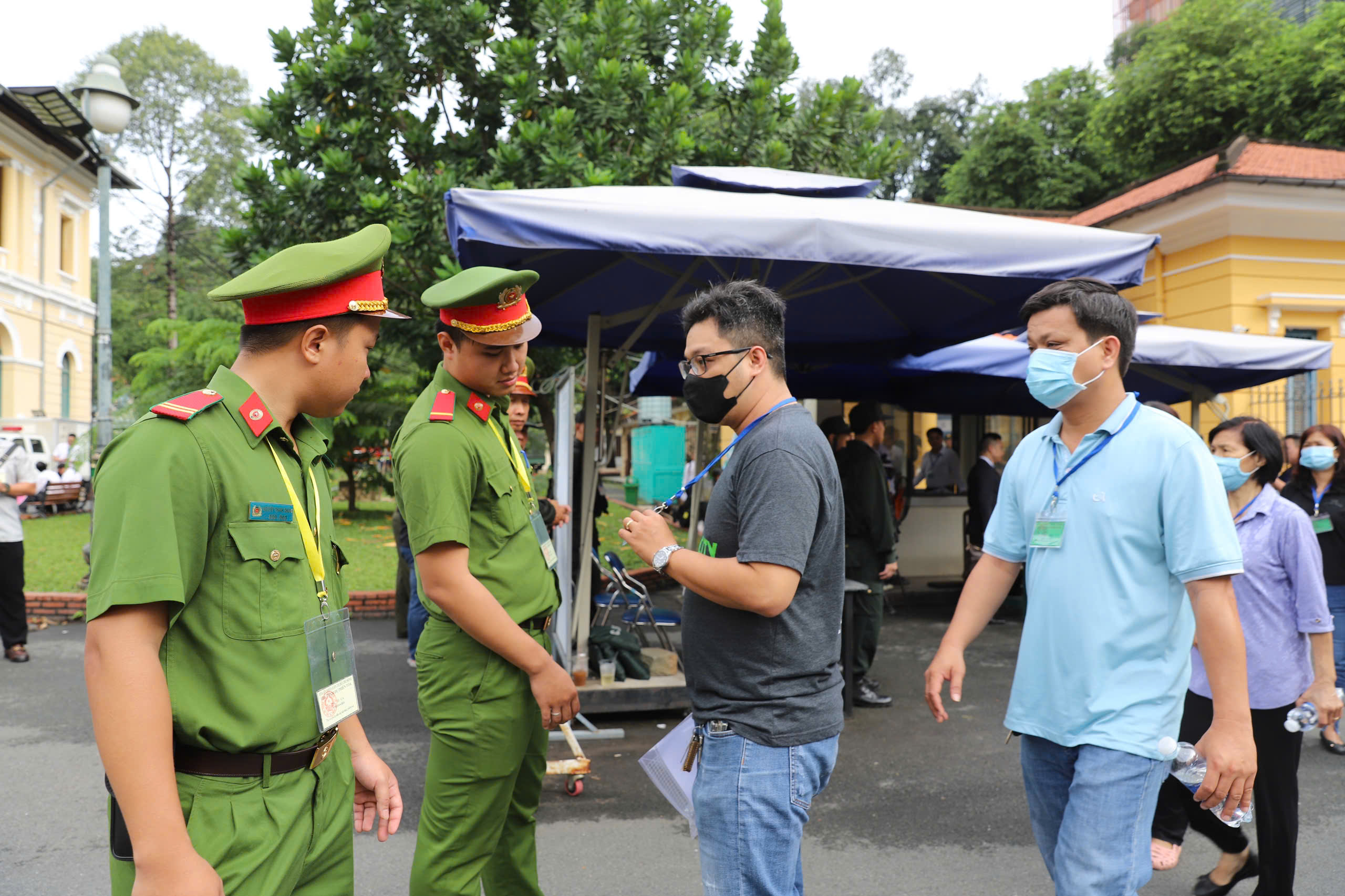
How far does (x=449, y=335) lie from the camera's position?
2.73 metres

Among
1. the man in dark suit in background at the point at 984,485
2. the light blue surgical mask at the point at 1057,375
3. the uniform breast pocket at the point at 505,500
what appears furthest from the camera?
the man in dark suit in background at the point at 984,485

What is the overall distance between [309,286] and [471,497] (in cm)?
99

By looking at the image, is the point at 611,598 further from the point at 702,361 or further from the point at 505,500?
the point at 702,361

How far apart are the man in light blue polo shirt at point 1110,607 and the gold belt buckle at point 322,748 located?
1648 millimetres

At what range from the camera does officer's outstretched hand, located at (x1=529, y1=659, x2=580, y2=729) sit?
2453 mm

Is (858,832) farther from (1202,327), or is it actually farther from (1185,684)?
(1202,327)

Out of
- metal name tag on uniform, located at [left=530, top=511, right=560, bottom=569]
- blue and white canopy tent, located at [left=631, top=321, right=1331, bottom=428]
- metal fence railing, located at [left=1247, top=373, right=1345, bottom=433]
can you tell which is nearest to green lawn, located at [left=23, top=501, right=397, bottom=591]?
blue and white canopy tent, located at [left=631, top=321, right=1331, bottom=428]

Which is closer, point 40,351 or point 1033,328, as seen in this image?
point 1033,328

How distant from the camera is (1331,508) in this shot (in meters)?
5.66

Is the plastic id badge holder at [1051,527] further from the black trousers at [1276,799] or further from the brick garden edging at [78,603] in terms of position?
the brick garden edging at [78,603]

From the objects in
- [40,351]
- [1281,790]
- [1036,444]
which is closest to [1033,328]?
[1036,444]

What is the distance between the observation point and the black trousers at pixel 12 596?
6.77m

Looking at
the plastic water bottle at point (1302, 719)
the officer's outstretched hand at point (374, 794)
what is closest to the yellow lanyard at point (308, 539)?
the officer's outstretched hand at point (374, 794)

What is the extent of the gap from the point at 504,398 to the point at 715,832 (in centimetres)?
147
